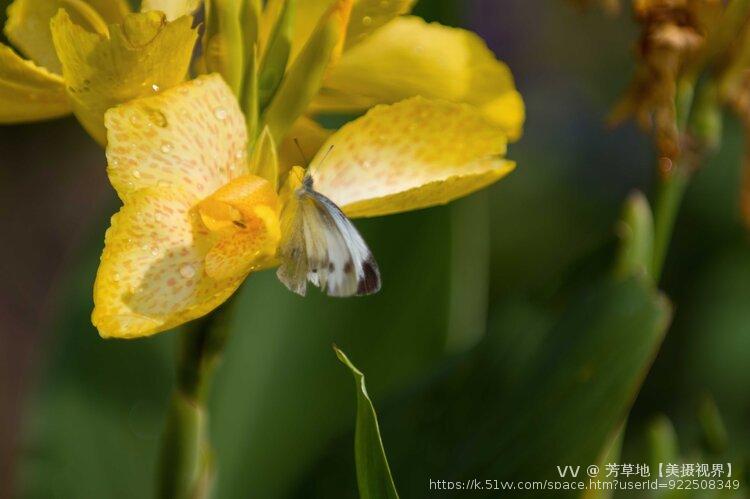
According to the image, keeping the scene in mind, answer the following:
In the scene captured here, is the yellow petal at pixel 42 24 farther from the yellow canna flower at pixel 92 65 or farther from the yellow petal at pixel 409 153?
the yellow petal at pixel 409 153

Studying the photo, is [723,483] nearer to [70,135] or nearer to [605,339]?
[605,339]

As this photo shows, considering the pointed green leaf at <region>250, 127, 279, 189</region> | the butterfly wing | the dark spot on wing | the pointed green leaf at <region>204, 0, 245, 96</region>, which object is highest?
the pointed green leaf at <region>204, 0, 245, 96</region>

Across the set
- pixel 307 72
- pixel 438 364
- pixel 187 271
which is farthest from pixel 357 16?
pixel 438 364

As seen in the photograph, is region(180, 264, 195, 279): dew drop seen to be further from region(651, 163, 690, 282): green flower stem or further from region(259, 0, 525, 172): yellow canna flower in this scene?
region(651, 163, 690, 282): green flower stem

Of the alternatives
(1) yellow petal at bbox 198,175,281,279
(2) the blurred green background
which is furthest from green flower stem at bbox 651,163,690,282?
(1) yellow petal at bbox 198,175,281,279

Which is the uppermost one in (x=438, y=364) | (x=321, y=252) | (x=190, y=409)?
(x=321, y=252)

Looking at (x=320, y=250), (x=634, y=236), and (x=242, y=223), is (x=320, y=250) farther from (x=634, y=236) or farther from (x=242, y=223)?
(x=634, y=236)
